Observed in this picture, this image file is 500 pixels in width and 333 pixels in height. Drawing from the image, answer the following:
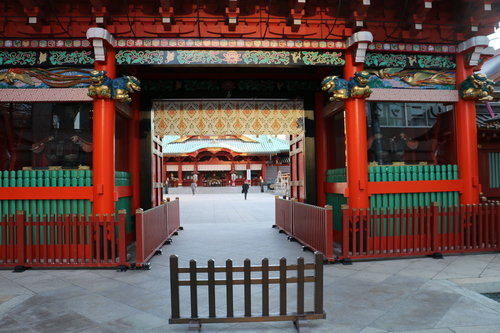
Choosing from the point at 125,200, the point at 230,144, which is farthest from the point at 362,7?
the point at 230,144

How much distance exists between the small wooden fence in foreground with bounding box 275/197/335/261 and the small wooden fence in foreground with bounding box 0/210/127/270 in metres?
3.67

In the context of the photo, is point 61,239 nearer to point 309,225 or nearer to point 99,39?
point 99,39

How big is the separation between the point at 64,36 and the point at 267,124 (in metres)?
5.12

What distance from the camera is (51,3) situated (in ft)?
21.1

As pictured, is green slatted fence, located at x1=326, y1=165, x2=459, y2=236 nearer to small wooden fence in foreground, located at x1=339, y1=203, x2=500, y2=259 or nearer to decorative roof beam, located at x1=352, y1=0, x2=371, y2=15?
small wooden fence in foreground, located at x1=339, y1=203, x2=500, y2=259

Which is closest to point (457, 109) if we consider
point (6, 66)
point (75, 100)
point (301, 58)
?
point (301, 58)

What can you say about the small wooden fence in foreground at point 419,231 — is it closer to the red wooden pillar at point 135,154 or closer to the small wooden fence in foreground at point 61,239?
the small wooden fence in foreground at point 61,239

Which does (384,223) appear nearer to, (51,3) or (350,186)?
(350,186)

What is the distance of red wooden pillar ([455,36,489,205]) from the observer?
7.54 metres

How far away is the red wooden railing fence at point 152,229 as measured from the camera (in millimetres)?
6386

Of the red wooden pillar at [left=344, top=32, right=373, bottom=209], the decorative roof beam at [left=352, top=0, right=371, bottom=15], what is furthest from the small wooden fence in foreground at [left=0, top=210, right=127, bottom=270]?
the decorative roof beam at [left=352, top=0, right=371, bottom=15]

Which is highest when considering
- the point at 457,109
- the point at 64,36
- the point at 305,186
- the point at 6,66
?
the point at 64,36

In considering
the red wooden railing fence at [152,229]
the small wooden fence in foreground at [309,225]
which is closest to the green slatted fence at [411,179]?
the small wooden fence in foreground at [309,225]

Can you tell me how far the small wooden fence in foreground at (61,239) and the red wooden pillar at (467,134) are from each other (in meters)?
7.03
